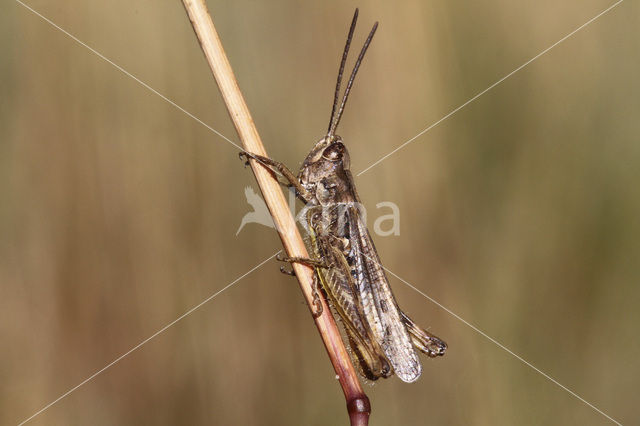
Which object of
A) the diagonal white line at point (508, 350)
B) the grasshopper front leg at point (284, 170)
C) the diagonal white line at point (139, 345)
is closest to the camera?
the grasshopper front leg at point (284, 170)

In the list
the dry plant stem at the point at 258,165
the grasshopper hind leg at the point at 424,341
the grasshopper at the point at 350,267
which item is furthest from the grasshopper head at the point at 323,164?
the grasshopper hind leg at the point at 424,341

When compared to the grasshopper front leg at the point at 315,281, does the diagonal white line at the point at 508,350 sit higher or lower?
lower

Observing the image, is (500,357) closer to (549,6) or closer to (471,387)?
(471,387)

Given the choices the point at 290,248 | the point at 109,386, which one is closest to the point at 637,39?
the point at 290,248

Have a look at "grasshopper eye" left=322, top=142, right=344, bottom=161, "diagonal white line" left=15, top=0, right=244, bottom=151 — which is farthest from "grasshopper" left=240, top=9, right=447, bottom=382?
"diagonal white line" left=15, top=0, right=244, bottom=151

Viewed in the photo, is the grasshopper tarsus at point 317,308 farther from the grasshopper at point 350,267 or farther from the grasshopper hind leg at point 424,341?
the grasshopper hind leg at point 424,341

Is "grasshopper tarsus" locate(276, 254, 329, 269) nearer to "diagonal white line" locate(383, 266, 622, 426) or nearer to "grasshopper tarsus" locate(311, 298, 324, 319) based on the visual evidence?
"grasshopper tarsus" locate(311, 298, 324, 319)
